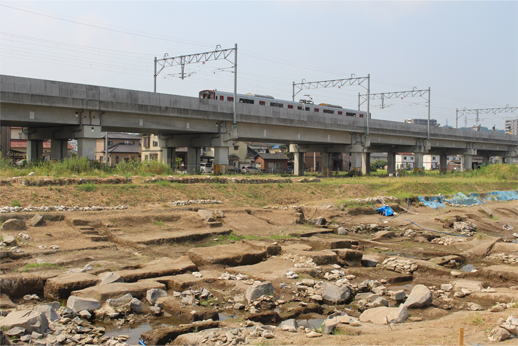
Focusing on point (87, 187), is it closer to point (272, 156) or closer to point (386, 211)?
point (386, 211)

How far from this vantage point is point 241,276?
433 inches

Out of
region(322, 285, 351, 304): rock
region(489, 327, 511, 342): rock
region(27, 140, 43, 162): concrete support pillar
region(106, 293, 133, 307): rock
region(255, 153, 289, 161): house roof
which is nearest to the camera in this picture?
region(489, 327, 511, 342): rock

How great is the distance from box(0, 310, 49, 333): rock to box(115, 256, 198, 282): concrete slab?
2984 millimetres

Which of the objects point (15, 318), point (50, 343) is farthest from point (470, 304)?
point (15, 318)

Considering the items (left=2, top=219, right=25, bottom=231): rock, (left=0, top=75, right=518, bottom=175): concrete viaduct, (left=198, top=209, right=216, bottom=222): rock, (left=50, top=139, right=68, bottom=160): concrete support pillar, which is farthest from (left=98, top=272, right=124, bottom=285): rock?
(left=50, top=139, right=68, bottom=160): concrete support pillar

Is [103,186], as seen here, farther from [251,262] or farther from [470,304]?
[470,304]

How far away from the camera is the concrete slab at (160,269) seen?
10.3 m

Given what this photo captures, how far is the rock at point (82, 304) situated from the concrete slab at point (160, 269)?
5.22 ft

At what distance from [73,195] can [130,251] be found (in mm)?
7569

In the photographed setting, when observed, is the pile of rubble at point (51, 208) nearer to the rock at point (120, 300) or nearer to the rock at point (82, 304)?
the rock at point (82, 304)

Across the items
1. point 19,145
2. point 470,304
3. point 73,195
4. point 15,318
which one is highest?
point 19,145

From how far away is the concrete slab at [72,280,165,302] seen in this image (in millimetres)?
8852

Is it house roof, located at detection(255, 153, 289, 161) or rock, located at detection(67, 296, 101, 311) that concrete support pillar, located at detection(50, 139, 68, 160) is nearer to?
rock, located at detection(67, 296, 101, 311)

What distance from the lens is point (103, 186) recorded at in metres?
21.2
